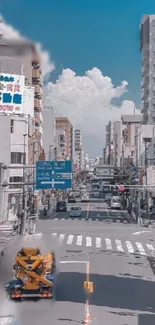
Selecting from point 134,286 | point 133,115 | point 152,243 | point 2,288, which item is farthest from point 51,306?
point 133,115

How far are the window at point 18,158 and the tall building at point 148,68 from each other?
151 ft

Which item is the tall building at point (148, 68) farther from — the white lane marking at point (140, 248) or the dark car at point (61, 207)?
the white lane marking at point (140, 248)

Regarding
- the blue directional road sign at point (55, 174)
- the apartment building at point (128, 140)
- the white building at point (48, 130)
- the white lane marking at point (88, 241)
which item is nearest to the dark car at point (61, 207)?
the apartment building at point (128, 140)

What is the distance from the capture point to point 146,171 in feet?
218

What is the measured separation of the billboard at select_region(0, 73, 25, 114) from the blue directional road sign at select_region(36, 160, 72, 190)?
3.76m

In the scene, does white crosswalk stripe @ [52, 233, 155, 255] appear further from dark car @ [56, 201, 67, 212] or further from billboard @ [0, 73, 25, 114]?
dark car @ [56, 201, 67, 212]

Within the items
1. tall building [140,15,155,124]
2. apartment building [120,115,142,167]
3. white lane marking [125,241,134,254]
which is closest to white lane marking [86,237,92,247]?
white lane marking [125,241,134,254]

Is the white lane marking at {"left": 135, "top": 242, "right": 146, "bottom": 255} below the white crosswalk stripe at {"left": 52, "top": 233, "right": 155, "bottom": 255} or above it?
below

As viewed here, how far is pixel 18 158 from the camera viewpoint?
198 ft

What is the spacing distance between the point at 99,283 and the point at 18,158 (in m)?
38.2

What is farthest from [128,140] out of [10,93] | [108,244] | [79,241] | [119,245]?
[10,93]

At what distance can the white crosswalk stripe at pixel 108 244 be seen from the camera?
36875mm

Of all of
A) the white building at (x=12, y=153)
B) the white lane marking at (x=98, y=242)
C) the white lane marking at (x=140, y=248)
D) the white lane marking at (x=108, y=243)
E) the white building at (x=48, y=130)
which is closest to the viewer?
the white lane marking at (x=140, y=248)

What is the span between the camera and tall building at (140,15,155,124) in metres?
102
